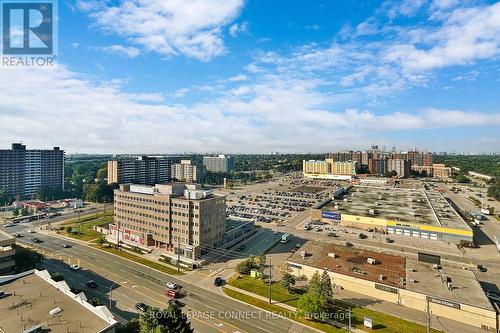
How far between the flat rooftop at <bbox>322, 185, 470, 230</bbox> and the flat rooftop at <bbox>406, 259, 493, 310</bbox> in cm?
3518

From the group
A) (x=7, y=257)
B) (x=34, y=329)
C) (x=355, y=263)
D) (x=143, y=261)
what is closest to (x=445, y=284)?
(x=355, y=263)

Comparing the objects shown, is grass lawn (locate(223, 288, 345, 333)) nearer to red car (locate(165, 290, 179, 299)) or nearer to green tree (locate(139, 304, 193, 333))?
red car (locate(165, 290, 179, 299))

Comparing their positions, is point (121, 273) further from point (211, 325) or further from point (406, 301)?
point (406, 301)

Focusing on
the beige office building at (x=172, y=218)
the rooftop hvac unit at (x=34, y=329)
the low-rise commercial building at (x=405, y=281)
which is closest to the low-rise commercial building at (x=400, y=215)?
the low-rise commercial building at (x=405, y=281)

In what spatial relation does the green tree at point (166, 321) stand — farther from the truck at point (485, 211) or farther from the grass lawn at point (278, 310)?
the truck at point (485, 211)

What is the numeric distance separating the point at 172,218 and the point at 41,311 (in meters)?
39.5

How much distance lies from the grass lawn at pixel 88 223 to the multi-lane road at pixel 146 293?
1211 cm

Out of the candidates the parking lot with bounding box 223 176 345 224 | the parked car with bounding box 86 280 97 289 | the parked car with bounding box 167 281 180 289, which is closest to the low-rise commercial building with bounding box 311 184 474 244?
the parking lot with bounding box 223 176 345 224

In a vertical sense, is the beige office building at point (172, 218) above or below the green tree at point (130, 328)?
above

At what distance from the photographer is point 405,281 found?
5038 centimetres

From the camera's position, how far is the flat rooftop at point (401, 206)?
90.8 m

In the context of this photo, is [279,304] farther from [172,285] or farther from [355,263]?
[172,285]

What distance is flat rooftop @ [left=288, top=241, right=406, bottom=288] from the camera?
5256 centimetres

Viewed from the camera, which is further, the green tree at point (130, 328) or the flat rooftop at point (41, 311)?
the green tree at point (130, 328)
